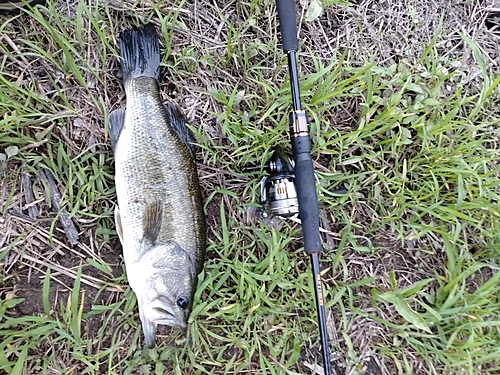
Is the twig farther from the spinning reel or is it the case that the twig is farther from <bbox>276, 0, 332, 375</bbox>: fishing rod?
<bbox>276, 0, 332, 375</bbox>: fishing rod

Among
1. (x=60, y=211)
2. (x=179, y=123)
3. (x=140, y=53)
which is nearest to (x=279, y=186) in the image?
(x=179, y=123)

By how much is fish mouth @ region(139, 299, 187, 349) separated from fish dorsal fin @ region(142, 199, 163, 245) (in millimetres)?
388

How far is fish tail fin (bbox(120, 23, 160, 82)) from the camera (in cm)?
279

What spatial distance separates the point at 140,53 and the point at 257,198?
1270 mm

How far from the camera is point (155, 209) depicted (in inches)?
102

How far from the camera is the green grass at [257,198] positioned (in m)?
2.76

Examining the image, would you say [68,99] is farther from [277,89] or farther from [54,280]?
[277,89]

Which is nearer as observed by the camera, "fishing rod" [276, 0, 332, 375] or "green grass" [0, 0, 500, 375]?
"fishing rod" [276, 0, 332, 375]

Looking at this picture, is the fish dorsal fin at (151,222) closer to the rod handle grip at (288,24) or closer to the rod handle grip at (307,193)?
the rod handle grip at (307,193)

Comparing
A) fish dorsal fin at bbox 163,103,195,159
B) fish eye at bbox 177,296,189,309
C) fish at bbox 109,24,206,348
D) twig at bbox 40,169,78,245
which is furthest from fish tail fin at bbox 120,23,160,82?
fish eye at bbox 177,296,189,309

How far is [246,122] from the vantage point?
2.96 m


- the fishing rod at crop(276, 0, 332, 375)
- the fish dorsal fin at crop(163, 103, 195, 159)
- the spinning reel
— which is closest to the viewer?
the fishing rod at crop(276, 0, 332, 375)

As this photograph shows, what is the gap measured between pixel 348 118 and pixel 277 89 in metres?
0.58

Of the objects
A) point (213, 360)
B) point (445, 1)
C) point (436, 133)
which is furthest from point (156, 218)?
point (445, 1)
